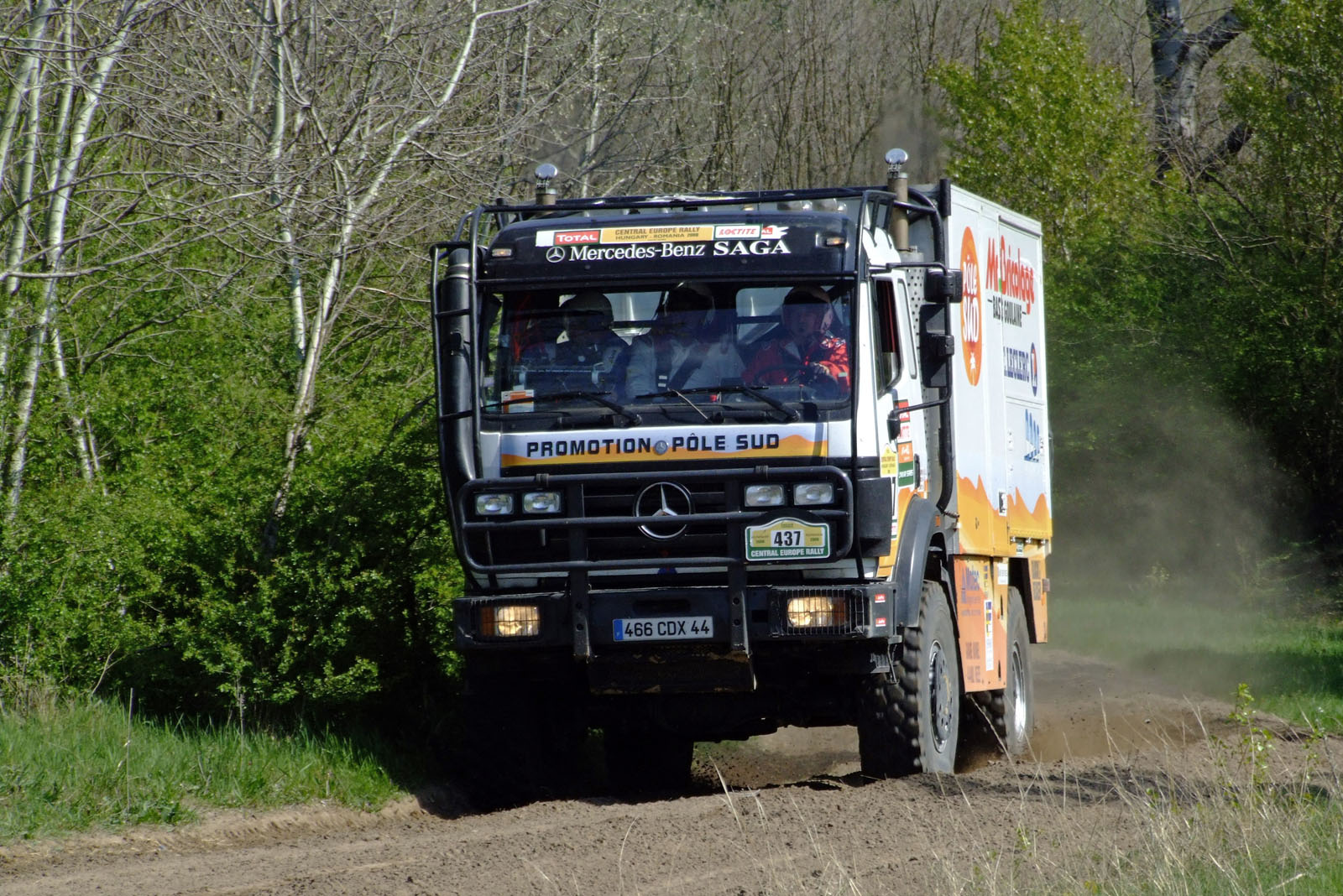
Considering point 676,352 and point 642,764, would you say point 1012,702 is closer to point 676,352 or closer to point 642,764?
point 642,764

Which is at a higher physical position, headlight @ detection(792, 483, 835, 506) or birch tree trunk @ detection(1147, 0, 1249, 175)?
birch tree trunk @ detection(1147, 0, 1249, 175)

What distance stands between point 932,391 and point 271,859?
14.8 ft

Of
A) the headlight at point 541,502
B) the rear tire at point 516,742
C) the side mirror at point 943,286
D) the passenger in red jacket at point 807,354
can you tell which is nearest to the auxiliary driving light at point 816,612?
the passenger in red jacket at point 807,354

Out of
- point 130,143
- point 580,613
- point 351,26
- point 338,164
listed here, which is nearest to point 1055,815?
point 580,613

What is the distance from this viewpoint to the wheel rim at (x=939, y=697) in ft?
31.1

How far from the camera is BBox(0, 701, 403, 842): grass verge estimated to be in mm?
8328

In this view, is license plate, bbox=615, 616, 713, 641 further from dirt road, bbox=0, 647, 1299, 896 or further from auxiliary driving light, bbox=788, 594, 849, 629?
dirt road, bbox=0, 647, 1299, 896

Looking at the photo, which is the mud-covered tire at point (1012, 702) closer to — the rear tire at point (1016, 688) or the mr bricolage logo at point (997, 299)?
the rear tire at point (1016, 688)

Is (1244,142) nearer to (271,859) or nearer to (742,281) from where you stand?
(742,281)

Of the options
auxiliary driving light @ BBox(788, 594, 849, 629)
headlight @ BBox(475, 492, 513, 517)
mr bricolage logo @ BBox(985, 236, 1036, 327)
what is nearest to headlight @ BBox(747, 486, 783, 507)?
auxiliary driving light @ BBox(788, 594, 849, 629)

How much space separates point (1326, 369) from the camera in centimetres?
2227

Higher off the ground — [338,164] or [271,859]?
[338,164]

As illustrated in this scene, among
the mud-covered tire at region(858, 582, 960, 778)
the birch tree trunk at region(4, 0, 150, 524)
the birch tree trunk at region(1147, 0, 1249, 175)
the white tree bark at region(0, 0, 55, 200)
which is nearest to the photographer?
the mud-covered tire at region(858, 582, 960, 778)

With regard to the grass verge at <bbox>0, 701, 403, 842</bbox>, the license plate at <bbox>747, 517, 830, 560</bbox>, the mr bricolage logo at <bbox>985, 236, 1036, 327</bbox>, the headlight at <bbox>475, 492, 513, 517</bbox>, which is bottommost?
the grass verge at <bbox>0, 701, 403, 842</bbox>
